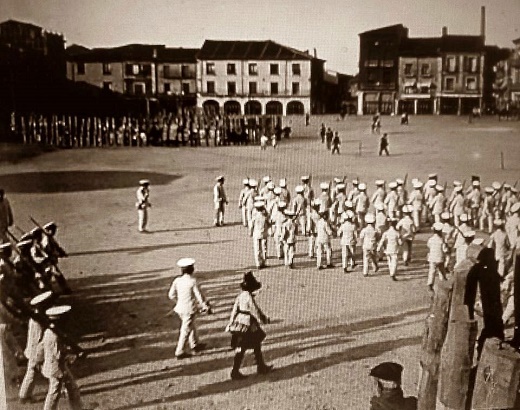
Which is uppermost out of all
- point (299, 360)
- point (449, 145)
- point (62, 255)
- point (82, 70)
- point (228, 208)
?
point (82, 70)

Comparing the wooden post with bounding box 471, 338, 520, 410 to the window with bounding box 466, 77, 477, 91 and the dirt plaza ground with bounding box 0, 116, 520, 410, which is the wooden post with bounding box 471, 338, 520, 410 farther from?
the window with bounding box 466, 77, 477, 91

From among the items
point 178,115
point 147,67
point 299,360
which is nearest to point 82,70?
point 147,67

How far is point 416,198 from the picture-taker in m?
3.25

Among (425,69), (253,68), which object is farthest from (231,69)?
(425,69)

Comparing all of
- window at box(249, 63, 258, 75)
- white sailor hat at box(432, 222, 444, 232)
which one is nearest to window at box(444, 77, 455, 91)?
white sailor hat at box(432, 222, 444, 232)

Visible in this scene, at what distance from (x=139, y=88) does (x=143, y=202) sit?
1.75ft

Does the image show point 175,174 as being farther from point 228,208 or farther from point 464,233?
point 464,233

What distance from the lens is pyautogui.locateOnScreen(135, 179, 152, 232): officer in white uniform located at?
2516 millimetres

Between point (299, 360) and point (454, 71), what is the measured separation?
5.57 feet

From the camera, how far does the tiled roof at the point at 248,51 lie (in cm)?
226

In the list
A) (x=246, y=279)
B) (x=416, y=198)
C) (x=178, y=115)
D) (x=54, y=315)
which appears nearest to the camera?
(x=54, y=315)

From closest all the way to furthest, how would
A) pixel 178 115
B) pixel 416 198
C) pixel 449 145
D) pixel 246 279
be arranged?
1. pixel 246 279
2. pixel 178 115
3. pixel 449 145
4. pixel 416 198

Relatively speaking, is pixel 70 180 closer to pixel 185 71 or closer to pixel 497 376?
pixel 185 71

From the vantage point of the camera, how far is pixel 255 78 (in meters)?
2.41
